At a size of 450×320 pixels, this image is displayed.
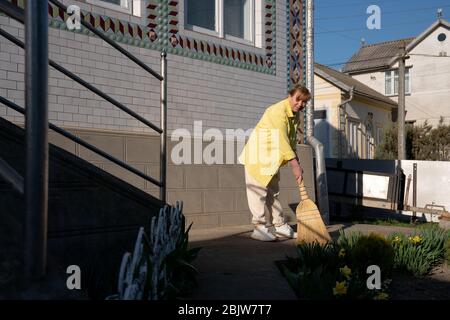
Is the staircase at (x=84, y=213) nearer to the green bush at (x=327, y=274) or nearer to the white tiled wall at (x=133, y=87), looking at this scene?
the green bush at (x=327, y=274)

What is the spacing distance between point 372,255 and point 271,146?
2.02 m

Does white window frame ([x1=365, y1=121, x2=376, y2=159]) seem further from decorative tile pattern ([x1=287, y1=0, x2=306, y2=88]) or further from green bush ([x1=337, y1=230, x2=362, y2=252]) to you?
green bush ([x1=337, y1=230, x2=362, y2=252])

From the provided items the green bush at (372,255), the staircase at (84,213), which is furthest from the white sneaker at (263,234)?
the staircase at (84,213)

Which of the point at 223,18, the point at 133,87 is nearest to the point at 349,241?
the point at 133,87

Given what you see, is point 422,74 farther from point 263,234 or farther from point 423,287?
point 423,287

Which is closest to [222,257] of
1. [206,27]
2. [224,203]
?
[224,203]

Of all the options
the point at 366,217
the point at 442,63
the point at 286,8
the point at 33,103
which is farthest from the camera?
the point at 442,63

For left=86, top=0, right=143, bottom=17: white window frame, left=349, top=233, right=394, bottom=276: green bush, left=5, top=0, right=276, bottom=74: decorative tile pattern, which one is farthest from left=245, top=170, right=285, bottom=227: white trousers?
left=86, top=0, right=143, bottom=17: white window frame

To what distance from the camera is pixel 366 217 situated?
11.7 metres

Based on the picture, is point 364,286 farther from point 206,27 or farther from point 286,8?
point 286,8

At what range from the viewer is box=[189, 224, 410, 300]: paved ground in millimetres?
3320

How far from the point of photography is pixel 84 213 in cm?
307

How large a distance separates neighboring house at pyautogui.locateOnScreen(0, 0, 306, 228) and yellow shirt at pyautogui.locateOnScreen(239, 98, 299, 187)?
A: 1.39 metres

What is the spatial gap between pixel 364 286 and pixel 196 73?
4.67m
